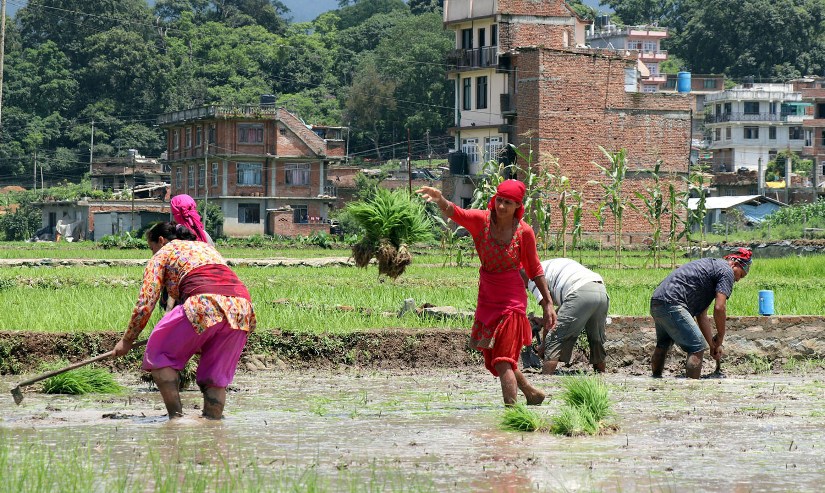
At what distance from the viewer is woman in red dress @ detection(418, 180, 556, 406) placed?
8.84 meters

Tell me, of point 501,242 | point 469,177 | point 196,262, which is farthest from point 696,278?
point 469,177

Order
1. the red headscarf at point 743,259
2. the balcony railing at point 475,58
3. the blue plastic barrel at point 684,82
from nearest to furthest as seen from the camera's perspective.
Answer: the red headscarf at point 743,259, the blue plastic barrel at point 684,82, the balcony railing at point 475,58

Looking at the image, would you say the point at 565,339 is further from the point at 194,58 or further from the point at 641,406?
the point at 194,58

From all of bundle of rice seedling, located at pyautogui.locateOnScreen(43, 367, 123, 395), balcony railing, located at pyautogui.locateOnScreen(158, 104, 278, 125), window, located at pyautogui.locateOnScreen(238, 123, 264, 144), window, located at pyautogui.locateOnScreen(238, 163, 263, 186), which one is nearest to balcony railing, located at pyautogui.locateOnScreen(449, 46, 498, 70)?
balcony railing, located at pyautogui.locateOnScreen(158, 104, 278, 125)

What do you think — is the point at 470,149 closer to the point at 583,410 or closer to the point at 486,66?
the point at 486,66

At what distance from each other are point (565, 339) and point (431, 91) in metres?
75.0

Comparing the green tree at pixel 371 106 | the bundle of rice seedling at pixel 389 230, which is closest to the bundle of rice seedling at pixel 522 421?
the bundle of rice seedling at pixel 389 230

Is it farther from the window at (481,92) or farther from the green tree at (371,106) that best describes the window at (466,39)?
the green tree at (371,106)

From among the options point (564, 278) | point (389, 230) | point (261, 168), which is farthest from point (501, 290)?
point (261, 168)

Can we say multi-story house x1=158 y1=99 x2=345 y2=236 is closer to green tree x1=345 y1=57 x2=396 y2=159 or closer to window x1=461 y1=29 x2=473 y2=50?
window x1=461 y1=29 x2=473 y2=50

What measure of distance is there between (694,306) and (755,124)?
80.1 m

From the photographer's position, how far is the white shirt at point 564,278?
1121cm

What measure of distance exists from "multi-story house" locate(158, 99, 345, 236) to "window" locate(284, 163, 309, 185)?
0.18 ft

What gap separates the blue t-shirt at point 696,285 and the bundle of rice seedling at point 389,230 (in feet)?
34.2
